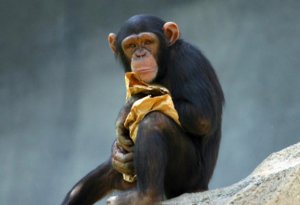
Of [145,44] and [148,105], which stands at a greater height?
[145,44]

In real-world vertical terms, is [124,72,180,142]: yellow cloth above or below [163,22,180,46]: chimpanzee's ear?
below

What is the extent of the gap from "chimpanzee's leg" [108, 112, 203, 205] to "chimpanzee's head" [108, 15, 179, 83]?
19.3 inches

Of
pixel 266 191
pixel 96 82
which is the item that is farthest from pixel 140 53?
pixel 96 82

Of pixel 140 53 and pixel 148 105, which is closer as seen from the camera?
pixel 148 105

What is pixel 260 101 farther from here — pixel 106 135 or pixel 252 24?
pixel 106 135

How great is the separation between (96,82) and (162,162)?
15.8 ft

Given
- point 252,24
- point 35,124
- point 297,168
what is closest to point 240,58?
point 252,24

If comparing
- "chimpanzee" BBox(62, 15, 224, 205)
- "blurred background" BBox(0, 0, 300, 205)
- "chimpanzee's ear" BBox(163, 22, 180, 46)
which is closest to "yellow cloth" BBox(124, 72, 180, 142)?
"chimpanzee" BBox(62, 15, 224, 205)

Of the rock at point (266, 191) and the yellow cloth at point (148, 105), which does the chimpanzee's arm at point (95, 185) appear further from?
the rock at point (266, 191)

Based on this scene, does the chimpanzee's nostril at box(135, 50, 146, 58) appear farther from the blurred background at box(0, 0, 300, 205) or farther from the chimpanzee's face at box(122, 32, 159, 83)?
the blurred background at box(0, 0, 300, 205)

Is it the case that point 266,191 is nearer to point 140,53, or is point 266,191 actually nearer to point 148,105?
point 148,105

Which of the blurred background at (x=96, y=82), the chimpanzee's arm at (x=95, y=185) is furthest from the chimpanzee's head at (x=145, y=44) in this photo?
the blurred background at (x=96, y=82)

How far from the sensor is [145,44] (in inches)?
212

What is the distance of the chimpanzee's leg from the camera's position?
4586 mm
